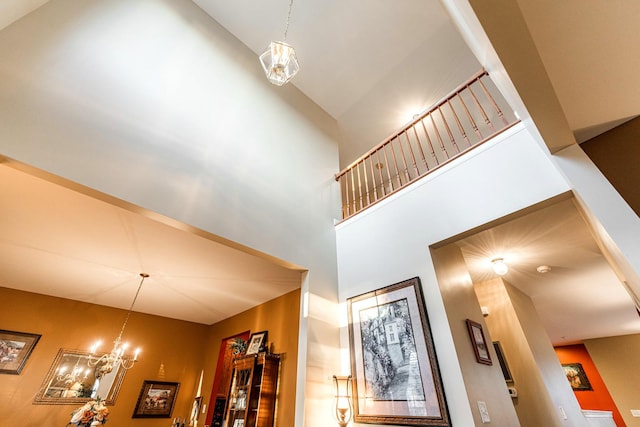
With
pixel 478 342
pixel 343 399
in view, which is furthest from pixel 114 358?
pixel 478 342

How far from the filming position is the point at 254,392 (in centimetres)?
363

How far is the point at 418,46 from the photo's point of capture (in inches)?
174

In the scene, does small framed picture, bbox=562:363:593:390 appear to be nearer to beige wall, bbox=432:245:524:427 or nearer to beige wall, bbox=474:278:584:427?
beige wall, bbox=474:278:584:427

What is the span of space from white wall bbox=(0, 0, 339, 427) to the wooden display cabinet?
3.63 feet

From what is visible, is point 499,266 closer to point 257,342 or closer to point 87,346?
point 257,342

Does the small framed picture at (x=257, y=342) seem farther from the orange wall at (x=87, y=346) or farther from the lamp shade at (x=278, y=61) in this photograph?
the lamp shade at (x=278, y=61)

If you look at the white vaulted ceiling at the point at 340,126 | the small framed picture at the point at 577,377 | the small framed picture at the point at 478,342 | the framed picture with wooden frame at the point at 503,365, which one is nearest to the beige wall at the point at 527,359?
the framed picture with wooden frame at the point at 503,365

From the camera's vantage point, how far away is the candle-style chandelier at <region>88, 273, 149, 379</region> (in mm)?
3666

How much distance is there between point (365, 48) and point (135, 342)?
6398mm

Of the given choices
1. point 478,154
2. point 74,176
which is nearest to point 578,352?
point 478,154

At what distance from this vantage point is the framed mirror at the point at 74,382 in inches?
161

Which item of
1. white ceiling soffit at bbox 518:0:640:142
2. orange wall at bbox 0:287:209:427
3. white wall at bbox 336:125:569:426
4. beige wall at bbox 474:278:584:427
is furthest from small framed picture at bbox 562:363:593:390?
Result: orange wall at bbox 0:287:209:427

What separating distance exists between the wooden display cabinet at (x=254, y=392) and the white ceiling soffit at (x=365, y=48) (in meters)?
4.44

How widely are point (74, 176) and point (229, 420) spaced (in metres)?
3.62
